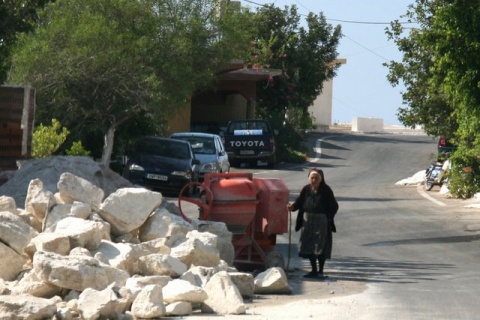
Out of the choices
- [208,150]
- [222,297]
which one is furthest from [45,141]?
[222,297]

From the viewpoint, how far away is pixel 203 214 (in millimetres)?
15664

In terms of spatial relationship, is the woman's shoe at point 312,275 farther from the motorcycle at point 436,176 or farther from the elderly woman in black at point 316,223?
the motorcycle at point 436,176

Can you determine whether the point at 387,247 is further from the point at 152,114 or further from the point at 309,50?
the point at 309,50

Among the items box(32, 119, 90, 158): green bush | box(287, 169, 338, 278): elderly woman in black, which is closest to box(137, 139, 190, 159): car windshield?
box(32, 119, 90, 158): green bush

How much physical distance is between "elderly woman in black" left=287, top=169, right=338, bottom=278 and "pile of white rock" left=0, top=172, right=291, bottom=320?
4.75 feet

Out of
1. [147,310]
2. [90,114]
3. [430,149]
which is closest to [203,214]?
[147,310]

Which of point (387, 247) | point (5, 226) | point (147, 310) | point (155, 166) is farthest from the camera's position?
point (155, 166)

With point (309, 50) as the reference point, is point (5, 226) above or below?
below

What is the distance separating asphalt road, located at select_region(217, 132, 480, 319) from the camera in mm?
12258

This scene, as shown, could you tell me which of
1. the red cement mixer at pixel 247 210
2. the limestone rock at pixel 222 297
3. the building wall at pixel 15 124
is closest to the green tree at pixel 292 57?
the building wall at pixel 15 124

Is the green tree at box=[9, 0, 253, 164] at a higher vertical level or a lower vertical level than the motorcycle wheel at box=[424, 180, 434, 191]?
higher

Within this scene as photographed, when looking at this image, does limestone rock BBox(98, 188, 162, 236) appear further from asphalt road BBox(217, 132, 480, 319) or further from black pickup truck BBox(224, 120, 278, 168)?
black pickup truck BBox(224, 120, 278, 168)

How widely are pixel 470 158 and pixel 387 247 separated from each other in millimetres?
12576

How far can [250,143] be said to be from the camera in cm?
4831
